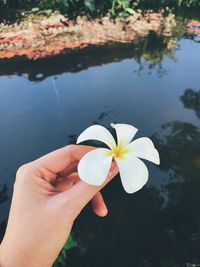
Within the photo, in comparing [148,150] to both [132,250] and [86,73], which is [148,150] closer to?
[132,250]

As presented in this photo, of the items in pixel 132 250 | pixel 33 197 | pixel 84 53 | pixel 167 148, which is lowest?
pixel 132 250

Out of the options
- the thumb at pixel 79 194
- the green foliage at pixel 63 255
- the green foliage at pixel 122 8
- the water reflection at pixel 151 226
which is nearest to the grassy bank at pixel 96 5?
the green foliage at pixel 122 8

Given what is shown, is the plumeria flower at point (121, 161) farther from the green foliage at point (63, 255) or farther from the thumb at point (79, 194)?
the green foliage at point (63, 255)

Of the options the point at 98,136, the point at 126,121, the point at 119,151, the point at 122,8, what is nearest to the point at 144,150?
the point at 119,151

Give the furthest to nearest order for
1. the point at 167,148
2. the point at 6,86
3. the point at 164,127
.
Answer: the point at 6,86 → the point at 164,127 → the point at 167,148

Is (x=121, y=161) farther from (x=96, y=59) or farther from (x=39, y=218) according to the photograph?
(x=96, y=59)

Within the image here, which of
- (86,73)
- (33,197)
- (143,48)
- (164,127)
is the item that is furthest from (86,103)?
(33,197)
